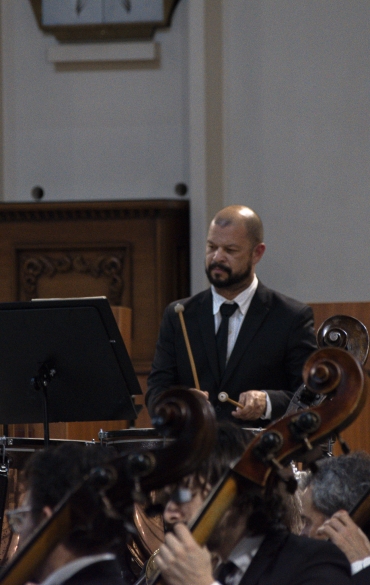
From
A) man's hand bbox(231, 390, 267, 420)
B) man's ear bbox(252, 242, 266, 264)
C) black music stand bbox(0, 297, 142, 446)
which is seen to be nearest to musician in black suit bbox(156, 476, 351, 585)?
black music stand bbox(0, 297, 142, 446)

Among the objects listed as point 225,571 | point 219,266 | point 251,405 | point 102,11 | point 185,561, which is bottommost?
point 251,405

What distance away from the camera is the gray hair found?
193 cm

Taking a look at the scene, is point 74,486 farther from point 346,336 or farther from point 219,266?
point 219,266

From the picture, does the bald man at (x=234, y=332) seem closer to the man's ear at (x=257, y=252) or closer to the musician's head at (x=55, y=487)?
the man's ear at (x=257, y=252)

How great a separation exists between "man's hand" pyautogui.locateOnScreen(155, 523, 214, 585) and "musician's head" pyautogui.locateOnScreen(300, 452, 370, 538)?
57 cm

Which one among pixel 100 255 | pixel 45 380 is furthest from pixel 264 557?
pixel 100 255

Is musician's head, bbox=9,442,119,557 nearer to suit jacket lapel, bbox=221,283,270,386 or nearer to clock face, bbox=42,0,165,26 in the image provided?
suit jacket lapel, bbox=221,283,270,386

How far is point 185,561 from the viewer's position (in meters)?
1.38

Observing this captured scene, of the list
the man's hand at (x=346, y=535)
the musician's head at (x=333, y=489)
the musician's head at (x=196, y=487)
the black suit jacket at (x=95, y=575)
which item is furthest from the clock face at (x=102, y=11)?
the black suit jacket at (x=95, y=575)

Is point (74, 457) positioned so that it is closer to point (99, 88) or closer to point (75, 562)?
point (75, 562)

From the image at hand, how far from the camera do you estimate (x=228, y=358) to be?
11.5 ft

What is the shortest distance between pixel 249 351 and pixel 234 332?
0.40ft

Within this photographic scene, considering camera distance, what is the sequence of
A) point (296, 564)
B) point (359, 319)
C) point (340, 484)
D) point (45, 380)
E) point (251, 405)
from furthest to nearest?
point (359, 319) < point (251, 405) < point (45, 380) < point (340, 484) < point (296, 564)

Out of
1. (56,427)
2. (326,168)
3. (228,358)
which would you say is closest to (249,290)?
(228,358)
